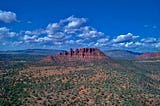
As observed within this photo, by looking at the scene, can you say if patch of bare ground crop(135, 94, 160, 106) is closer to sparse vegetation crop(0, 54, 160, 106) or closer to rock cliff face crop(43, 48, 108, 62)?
sparse vegetation crop(0, 54, 160, 106)

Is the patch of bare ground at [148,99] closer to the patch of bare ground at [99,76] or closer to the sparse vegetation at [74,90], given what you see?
the sparse vegetation at [74,90]

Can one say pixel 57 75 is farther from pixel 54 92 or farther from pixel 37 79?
pixel 54 92

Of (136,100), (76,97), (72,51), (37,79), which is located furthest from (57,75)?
(72,51)

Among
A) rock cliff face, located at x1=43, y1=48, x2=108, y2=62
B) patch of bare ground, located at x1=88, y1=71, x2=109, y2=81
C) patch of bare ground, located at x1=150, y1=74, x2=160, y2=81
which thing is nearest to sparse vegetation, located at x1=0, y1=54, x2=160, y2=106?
patch of bare ground, located at x1=88, y1=71, x2=109, y2=81

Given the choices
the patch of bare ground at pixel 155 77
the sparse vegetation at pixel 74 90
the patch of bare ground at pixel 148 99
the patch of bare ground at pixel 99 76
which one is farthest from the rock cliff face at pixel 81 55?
the patch of bare ground at pixel 148 99

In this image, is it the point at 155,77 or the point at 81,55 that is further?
the point at 81,55

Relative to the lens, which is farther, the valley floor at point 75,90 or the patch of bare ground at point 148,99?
the patch of bare ground at point 148,99

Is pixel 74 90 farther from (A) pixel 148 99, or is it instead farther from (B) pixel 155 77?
(B) pixel 155 77

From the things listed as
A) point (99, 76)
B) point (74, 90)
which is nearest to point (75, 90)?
point (74, 90)
